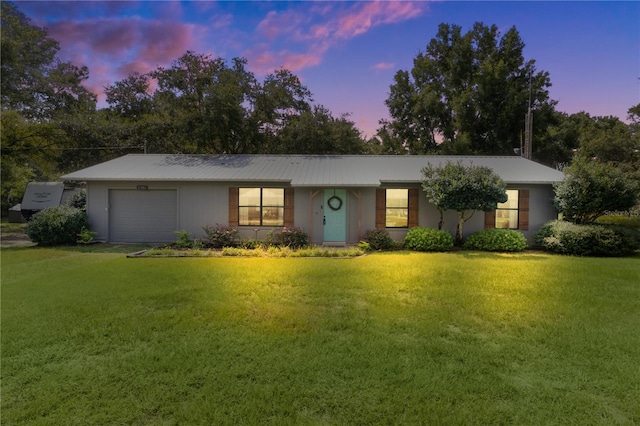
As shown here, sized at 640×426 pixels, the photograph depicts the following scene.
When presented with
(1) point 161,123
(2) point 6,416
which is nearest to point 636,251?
(2) point 6,416

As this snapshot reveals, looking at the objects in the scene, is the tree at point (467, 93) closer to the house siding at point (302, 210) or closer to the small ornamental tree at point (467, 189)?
the house siding at point (302, 210)

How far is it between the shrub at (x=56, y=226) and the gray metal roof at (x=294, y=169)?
1.31 m

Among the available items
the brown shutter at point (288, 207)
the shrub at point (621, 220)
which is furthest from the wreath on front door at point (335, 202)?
the shrub at point (621, 220)

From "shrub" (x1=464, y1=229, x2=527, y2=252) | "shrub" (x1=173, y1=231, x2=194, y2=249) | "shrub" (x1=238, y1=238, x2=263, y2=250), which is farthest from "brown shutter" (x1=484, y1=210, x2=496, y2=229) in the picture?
"shrub" (x1=173, y1=231, x2=194, y2=249)

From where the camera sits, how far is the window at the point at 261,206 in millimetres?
12414

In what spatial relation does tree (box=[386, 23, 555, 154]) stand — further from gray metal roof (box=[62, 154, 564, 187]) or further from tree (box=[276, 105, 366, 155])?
gray metal roof (box=[62, 154, 564, 187])

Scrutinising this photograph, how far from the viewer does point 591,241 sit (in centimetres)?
1038

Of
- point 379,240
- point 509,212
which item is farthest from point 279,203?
point 509,212

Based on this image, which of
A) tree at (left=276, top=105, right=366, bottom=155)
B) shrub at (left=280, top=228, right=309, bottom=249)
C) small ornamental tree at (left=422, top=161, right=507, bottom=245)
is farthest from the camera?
tree at (left=276, top=105, right=366, bottom=155)

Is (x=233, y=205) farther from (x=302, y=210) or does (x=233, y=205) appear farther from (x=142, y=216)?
(x=142, y=216)

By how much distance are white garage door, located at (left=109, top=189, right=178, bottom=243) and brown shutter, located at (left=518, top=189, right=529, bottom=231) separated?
12.4m

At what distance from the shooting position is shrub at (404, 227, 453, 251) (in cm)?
1115

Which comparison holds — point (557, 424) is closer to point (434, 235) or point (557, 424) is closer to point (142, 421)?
point (142, 421)

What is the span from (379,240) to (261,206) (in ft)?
14.3
